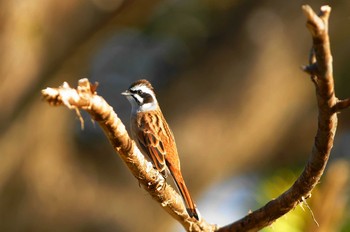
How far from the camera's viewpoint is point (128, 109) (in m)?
8.23

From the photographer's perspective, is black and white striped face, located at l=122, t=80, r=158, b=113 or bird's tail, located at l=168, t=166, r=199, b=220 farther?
black and white striped face, located at l=122, t=80, r=158, b=113

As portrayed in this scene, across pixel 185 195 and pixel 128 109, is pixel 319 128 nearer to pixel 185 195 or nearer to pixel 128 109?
pixel 185 195

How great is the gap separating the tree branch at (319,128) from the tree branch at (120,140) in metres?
0.27

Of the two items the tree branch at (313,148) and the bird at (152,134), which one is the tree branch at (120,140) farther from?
the bird at (152,134)

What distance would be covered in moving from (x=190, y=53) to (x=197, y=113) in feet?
2.93

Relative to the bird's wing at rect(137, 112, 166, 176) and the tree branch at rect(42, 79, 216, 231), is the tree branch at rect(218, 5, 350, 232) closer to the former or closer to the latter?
the tree branch at rect(42, 79, 216, 231)

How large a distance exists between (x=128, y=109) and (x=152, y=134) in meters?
4.07

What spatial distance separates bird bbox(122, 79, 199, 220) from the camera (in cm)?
403

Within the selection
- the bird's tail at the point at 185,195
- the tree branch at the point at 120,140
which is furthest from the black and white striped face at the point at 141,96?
the tree branch at the point at 120,140

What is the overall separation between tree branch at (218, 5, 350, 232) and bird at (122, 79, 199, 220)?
3.28 ft

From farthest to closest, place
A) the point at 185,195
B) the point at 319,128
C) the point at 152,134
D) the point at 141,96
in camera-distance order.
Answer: the point at 141,96
the point at 152,134
the point at 185,195
the point at 319,128

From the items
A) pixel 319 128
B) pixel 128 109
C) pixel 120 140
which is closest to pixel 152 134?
pixel 120 140

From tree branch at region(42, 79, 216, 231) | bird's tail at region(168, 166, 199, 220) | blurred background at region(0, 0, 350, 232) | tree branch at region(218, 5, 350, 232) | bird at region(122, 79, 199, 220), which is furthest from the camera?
blurred background at region(0, 0, 350, 232)

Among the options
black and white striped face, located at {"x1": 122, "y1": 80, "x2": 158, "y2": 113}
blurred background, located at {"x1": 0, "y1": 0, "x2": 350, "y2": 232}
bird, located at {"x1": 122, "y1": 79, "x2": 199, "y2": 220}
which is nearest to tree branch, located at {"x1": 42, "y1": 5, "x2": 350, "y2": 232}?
bird, located at {"x1": 122, "y1": 79, "x2": 199, "y2": 220}
